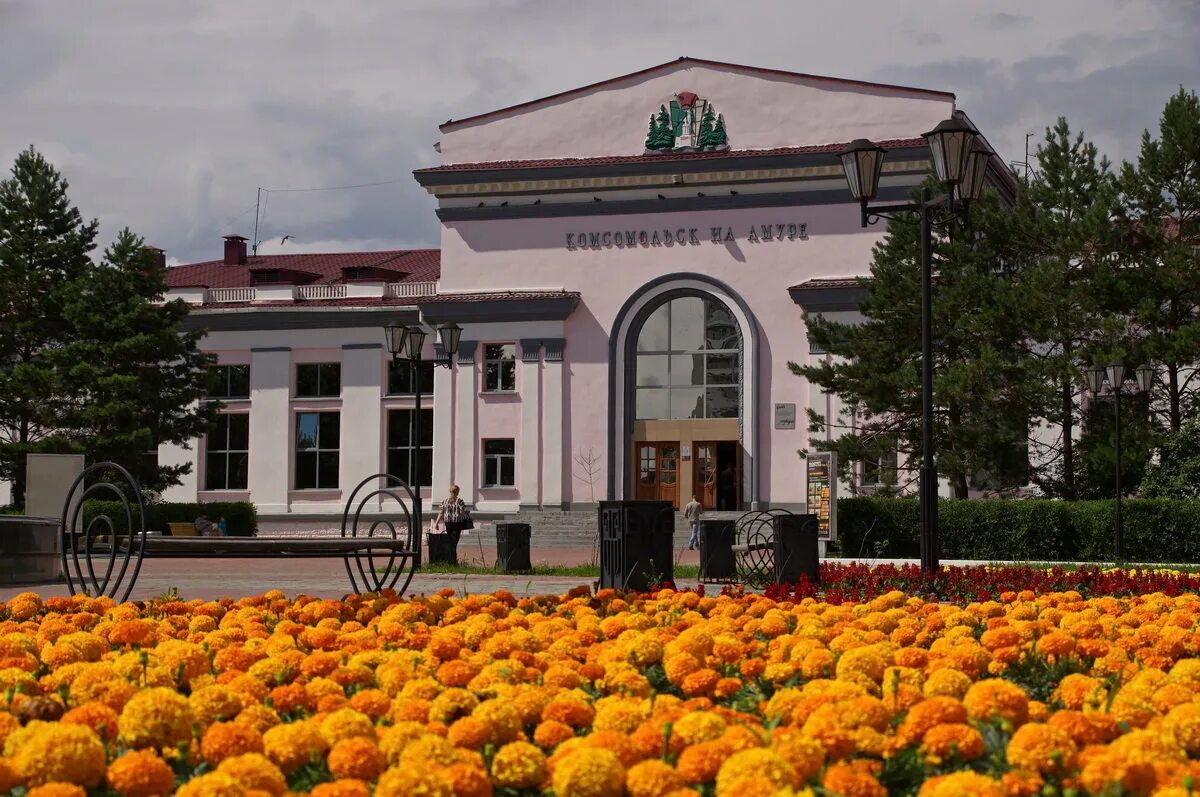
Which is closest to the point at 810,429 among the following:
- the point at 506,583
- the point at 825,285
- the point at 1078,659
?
the point at 825,285

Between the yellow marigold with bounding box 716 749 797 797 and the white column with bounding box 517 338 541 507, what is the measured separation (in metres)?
37.9

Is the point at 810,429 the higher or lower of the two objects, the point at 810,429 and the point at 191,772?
the higher

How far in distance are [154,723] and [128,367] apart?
120 feet

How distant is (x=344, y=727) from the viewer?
3738mm

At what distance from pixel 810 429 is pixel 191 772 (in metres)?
32.4

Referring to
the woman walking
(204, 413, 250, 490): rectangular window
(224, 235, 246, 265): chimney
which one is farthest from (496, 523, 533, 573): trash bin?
(224, 235, 246, 265): chimney

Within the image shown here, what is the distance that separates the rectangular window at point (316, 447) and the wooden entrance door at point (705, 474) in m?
11.2

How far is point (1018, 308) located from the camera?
2947 centimetres

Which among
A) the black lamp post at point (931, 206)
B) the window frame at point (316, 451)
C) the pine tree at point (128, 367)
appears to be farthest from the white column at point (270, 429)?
the black lamp post at point (931, 206)

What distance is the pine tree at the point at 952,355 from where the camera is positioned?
2978 centimetres

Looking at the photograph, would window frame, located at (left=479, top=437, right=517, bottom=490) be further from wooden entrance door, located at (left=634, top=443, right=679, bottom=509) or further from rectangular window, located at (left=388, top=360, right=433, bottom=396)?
wooden entrance door, located at (left=634, top=443, right=679, bottom=509)

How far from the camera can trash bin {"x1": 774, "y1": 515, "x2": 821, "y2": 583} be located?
15.2m

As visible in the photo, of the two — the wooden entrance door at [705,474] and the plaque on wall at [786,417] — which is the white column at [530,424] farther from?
the plaque on wall at [786,417]

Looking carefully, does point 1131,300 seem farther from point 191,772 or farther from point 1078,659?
point 191,772
